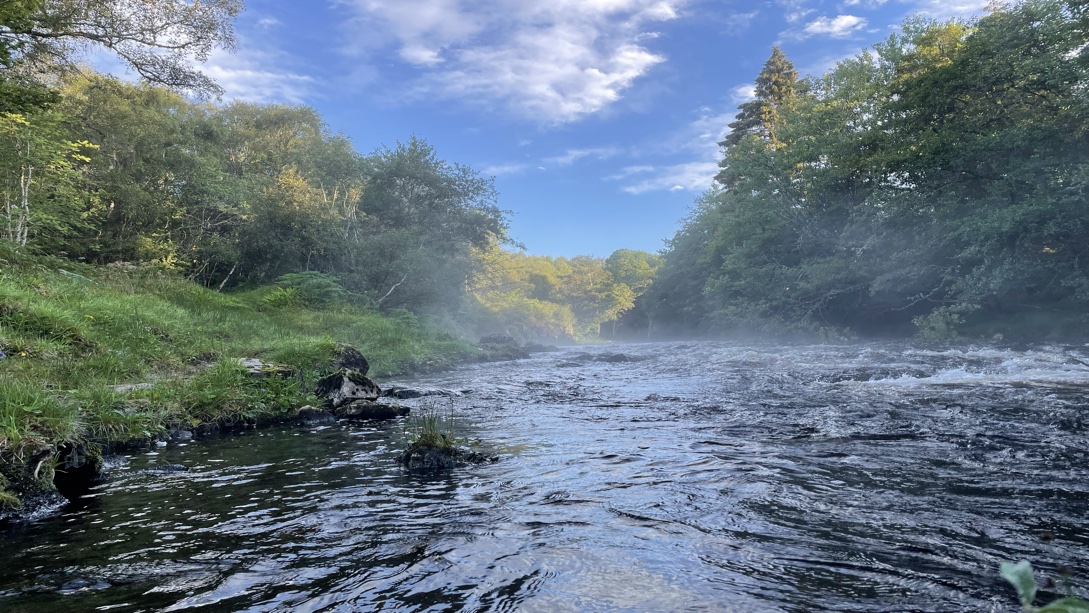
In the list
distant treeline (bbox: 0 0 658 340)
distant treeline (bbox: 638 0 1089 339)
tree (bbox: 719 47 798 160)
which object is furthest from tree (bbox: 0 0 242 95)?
tree (bbox: 719 47 798 160)

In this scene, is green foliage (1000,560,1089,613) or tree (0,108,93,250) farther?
tree (0,108,93,250)

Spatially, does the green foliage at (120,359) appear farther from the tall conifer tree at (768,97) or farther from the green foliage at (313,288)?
the tall conifer tree at (768,97)

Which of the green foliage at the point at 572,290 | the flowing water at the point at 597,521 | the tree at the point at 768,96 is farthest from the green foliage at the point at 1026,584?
the green foliage at the point at 572,290

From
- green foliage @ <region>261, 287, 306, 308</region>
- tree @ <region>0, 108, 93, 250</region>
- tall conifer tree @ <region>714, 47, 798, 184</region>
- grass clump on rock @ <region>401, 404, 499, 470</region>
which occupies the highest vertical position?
tall conifer tree @ <region>714, 47, 798, 184</region>

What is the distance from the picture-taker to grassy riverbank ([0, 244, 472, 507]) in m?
5.33

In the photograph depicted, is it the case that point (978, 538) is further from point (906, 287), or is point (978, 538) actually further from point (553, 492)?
point (906, 287)

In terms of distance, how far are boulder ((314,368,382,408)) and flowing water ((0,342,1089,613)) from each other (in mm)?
1700

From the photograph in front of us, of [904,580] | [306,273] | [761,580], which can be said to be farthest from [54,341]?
[306,273]

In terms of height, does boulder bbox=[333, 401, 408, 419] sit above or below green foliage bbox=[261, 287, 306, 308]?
below

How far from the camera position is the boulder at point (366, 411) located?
9.20m

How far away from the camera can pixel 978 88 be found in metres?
20.5

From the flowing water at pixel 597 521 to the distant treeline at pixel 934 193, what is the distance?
1426cm

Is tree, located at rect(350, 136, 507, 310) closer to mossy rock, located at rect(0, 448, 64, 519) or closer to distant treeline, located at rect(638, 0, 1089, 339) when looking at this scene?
distant treeline, located at rect(638, 0, 1089, 339)

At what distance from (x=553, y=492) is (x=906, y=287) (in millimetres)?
25480
